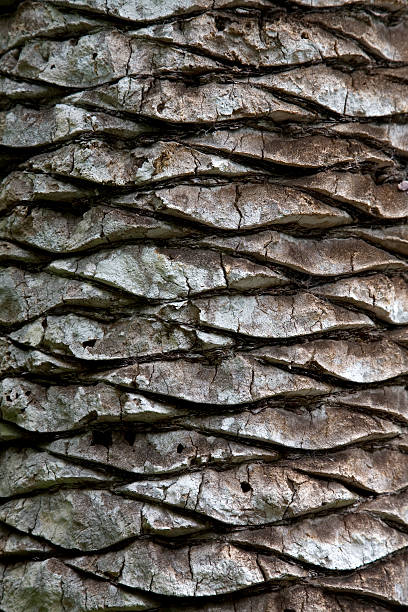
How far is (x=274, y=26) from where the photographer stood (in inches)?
48.3

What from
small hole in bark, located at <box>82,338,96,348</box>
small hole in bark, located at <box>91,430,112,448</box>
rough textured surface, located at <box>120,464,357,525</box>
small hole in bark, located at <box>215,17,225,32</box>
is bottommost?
rough textured surface, located at <box>120,464,357,525</box>

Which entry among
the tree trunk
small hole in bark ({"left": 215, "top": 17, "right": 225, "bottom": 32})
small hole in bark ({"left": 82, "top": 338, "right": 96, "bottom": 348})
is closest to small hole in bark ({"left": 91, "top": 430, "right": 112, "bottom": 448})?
Result: the tree trunk

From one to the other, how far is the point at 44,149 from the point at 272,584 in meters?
0.94

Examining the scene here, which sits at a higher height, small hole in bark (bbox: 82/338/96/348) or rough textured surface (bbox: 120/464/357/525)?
small hole in bark (bbox: 82/338/96/348)

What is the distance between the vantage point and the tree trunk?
1104 mm

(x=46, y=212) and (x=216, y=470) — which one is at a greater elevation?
(x=46, y=212)

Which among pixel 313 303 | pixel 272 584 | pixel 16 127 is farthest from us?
pixel 16 127

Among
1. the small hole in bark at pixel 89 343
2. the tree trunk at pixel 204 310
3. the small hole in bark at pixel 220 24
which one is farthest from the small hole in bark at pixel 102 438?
the small hole in bark at pixel 220 24

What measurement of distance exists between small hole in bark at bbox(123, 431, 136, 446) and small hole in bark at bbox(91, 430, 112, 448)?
3 cm

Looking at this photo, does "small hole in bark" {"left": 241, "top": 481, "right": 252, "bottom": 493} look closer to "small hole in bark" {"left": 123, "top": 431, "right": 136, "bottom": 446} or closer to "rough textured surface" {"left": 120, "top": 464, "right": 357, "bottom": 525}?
"rough textured surface" {"left": 120, "top": 464, "right": 357, "bottom": 525}

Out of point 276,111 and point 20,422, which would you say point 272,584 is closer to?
point 20,422

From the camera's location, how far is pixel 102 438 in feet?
3.83

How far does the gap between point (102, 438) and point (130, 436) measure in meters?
0.05

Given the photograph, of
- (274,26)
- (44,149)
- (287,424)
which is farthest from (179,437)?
(274,26)
